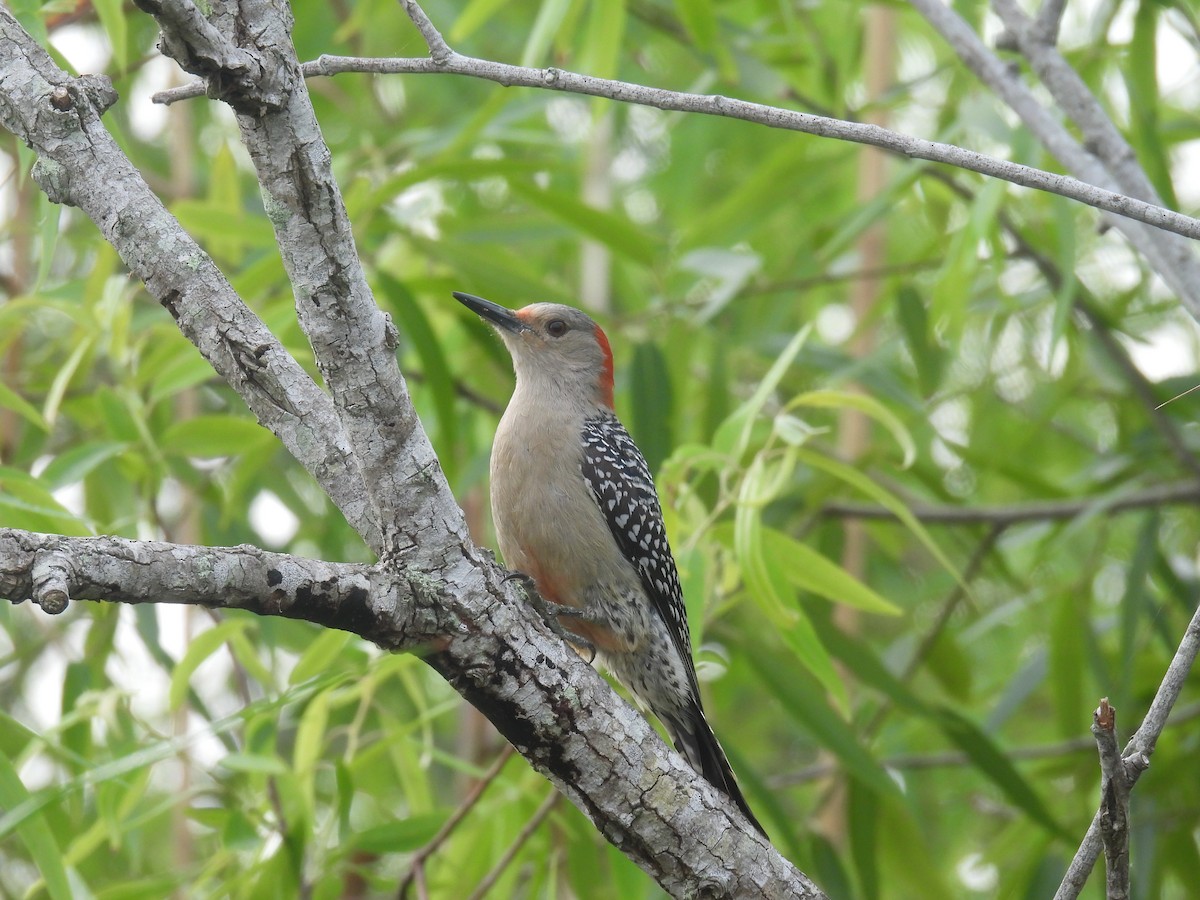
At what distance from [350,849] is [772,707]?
9.36 feet

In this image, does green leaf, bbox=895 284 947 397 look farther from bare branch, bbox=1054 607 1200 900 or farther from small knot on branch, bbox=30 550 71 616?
small knot on branch, bbox=30 550 71 616

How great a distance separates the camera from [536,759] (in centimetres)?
230

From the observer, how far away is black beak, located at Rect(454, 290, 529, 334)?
3.92 m

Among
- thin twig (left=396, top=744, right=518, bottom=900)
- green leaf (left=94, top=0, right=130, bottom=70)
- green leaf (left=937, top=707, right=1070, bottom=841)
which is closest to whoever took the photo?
green leaf (left=94, top=0, right=130, bottom=70)

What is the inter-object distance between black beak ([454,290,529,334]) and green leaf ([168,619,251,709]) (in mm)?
1264

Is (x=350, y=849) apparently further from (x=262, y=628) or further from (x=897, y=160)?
(x=897, y=160)

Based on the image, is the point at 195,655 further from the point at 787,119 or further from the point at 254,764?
the point at 787,119

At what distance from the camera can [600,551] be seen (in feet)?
12.4

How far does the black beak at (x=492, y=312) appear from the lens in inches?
154

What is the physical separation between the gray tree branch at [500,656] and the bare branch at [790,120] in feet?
2.59

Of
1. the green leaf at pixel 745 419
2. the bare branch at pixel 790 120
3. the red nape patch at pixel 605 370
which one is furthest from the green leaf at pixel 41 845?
the red nape patch at pixel 605 370

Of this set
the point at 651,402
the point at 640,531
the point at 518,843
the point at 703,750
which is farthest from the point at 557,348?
the point at 518,843

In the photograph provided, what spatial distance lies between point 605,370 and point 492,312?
0.59 m

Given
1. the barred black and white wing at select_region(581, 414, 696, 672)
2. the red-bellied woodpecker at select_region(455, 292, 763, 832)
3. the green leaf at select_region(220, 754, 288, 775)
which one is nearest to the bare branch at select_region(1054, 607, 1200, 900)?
the red-bellied woodpecker at select_region(455, 292, 763, 832)
